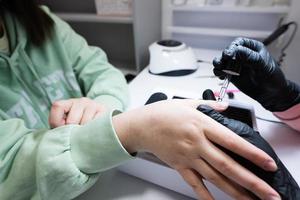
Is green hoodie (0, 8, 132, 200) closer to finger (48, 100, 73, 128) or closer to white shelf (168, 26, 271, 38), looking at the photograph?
finger (48, 100, 73, 128)

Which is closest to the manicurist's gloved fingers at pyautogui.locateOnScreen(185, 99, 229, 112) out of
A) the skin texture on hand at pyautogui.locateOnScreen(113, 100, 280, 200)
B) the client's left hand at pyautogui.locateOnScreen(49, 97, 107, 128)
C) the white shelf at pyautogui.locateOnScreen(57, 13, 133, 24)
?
the skin texture on hand at pyautogui.locateOnScreen(113, 100, 280, 200)

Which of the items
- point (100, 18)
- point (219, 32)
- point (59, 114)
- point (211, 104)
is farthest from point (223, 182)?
point (100, 18)

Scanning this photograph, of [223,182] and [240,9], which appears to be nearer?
[223,182]

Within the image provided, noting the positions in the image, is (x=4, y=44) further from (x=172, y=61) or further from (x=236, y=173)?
(x=236, y=173)

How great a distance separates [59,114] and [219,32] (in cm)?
77

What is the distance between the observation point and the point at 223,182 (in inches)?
12.7

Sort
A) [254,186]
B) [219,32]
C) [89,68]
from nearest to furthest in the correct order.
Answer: [254,186], [89,68], [219,32]

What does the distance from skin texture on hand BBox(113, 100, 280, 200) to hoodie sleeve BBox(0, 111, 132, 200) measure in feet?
0.10

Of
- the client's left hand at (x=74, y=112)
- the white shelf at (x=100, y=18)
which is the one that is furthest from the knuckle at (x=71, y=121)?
the white shelf at (x=100, y=18)

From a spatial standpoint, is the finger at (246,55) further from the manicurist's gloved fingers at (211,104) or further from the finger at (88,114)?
the finger at (88,114)

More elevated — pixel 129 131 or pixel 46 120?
pixel 129 131

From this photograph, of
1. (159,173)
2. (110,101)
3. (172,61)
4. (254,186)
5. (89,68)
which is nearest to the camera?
(254,186)

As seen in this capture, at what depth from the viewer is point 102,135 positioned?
40cm

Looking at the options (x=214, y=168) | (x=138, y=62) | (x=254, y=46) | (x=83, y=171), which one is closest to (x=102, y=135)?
(x=83, y=171)
